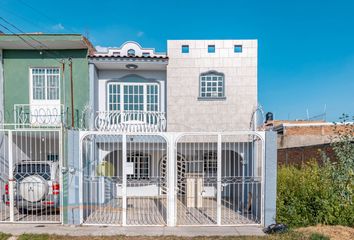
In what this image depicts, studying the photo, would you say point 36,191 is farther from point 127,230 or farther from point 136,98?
point 136,98

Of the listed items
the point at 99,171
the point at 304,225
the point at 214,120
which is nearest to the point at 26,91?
the point at 99,171

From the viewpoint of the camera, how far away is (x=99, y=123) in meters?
9.94

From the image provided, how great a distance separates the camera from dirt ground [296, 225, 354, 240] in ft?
18.9

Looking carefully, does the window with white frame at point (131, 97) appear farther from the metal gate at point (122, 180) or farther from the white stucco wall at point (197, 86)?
the metal gate at point (122, 180)

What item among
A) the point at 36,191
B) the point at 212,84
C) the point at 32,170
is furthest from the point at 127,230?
the point at 212,84

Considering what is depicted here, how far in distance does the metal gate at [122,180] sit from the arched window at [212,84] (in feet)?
9.39

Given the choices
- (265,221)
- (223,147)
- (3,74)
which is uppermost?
(3,74)

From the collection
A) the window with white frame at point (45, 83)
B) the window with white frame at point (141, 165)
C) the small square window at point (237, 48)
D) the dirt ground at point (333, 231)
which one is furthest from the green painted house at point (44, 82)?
the dirt ground at point (333, 231)

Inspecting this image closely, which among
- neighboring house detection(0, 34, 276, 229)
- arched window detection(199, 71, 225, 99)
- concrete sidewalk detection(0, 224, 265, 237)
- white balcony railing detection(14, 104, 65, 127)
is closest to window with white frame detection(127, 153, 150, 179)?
neighboring house detection(0, 34, 276, 229)

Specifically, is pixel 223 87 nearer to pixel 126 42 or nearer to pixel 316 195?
pixel 126 42

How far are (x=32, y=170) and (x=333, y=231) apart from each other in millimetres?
9143

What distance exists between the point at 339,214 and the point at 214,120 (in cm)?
528

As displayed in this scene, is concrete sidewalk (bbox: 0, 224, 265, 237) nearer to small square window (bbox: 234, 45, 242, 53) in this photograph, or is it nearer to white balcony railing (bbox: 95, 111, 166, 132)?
white balcony railing (bbox: 95, 111, 166, 132)

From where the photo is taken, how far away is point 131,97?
10.7 m
